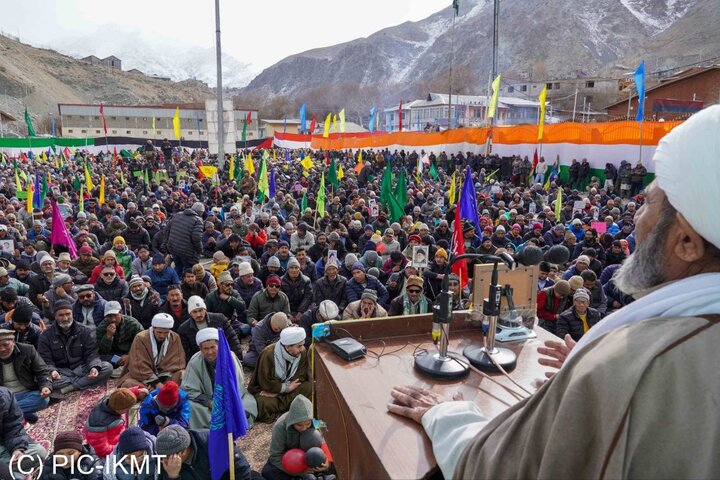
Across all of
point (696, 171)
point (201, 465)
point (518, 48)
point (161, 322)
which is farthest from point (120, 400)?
point (518, 48)

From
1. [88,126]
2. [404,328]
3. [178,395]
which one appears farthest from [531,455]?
[88,126]

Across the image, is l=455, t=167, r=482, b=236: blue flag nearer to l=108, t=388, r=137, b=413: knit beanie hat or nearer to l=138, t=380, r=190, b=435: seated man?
l=138, t=380, r=190, b=435: seated man

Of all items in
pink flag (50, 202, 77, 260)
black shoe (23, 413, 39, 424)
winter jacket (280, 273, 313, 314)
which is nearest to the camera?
black shoe (23, 413, 39, 424)

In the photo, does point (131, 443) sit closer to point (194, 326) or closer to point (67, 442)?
point (67, 442)

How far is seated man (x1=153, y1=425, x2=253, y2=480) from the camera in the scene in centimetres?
339

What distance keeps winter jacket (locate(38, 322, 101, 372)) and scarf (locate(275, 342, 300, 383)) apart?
2.14 m

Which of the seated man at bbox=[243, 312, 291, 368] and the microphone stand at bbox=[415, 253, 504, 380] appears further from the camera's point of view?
the seated man at bbox=[243, 312, 291, 368]

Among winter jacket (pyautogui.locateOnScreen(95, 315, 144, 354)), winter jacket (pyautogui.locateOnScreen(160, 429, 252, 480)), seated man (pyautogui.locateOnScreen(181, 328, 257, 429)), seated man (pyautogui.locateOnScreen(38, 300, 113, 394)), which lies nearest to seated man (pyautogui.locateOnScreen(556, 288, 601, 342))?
seated man (pyautogui.locateOnScreen(181, 328, 257, 429))

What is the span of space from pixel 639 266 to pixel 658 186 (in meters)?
0.19

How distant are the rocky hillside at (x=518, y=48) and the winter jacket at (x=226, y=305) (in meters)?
95.6

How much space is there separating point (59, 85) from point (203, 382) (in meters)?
96.1

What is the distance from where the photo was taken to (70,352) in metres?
5.64

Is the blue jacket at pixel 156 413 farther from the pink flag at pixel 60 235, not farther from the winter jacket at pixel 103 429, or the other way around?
the pink flag at pixel 60 235

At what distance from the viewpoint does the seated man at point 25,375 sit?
4.98m
